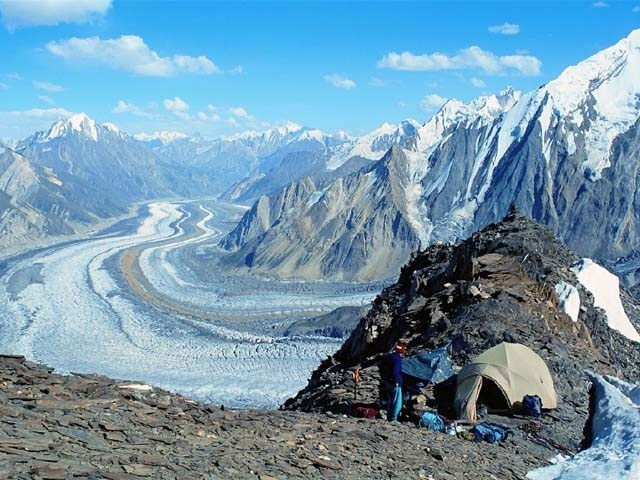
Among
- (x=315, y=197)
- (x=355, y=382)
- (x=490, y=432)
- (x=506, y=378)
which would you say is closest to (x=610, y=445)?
(x=490, y=432)

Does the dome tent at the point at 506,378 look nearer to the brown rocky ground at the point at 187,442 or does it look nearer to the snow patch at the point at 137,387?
the brown rocky ground at the point at 187,442

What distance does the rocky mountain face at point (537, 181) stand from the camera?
15638 cm

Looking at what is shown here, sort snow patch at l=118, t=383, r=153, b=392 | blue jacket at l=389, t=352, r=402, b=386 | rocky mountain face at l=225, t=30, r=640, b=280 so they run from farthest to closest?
rocky mountain face at l=225, t=30, r=640, b=280 → blue jacket at l=389, t=352, r=402, b=386 → snow patch at l=118, t=383, r=153, b=392

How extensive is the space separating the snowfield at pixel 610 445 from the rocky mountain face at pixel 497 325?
0.65m

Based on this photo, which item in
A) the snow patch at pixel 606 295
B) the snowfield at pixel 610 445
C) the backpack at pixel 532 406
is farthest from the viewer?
the snow patch at pixel 606 295

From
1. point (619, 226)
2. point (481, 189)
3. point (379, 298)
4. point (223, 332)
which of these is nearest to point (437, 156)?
point (481, 189)

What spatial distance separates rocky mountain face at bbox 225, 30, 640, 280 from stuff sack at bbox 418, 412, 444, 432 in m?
131

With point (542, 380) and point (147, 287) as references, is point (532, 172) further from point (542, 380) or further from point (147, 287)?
point (542, 380)

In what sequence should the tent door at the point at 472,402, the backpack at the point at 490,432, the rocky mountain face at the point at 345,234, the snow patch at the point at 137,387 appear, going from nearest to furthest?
the snow patch at the point at 137,387 < the backpack at the point at 490,432 < the tent door at the point at 472,402 < the rocky mountain face at the point at 345,234

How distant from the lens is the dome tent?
1766 centimetres

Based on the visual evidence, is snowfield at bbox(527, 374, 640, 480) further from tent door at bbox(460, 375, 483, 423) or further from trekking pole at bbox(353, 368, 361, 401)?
trekking pole at bbox(353, 368, 361, 401)

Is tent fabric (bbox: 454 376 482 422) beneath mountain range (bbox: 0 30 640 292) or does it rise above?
beneath

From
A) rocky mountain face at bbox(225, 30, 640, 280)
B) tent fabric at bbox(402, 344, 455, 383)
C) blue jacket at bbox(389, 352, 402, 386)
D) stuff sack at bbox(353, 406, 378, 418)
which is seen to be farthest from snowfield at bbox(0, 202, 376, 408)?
stuff sack at bbox(353, 406, 378, 418)

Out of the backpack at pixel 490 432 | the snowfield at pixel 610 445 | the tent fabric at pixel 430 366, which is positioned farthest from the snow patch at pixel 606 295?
the backpack at pixel 490 432
